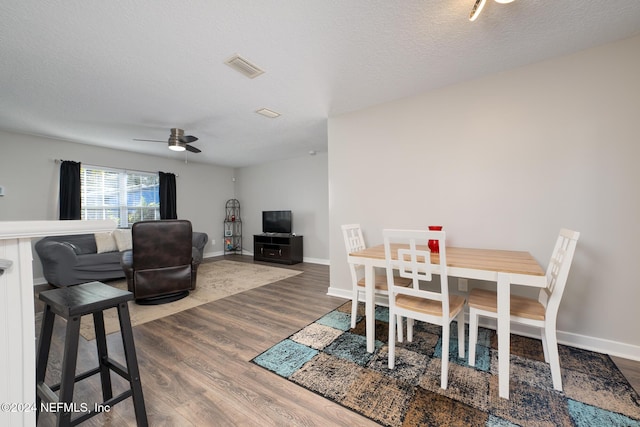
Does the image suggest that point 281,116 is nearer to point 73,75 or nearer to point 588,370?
point 73,75

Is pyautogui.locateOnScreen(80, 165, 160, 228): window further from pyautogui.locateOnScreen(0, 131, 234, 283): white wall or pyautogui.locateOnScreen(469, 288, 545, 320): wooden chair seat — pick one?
pyautogui.locateOnScreen(469, 288, 545, 320): wooden chair seat

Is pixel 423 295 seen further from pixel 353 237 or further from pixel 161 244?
pixel 161 244

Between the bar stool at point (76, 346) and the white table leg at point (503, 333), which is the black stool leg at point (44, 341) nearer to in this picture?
the bar stool at point (76, 346)

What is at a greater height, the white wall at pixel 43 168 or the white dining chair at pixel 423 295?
the white wall at pixel 43 168

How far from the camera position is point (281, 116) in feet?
10.9

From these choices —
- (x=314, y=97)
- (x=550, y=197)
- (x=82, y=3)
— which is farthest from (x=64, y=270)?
(x=550, y=197)

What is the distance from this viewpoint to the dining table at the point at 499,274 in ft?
4.84

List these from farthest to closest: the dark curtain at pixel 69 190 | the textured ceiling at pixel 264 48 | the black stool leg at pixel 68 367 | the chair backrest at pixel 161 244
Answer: the dark curtain at pixel 69 190, the chair backrest at pixel 161 244, the textured ceiling at pixel 264 48, the black stool leg at pixel 68 367

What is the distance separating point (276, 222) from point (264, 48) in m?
4.21

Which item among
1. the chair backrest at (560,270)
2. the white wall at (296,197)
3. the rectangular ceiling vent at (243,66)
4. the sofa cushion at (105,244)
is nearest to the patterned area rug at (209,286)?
the sofa cushion at (105,244)

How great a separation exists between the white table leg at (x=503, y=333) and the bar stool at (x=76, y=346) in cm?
197

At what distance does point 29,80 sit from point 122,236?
273cm

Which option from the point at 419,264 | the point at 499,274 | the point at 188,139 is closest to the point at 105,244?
the point at 188,139

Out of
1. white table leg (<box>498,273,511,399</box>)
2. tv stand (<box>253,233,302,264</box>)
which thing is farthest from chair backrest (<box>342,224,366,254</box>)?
tv stand (<box>253,233,302,264</box>)
